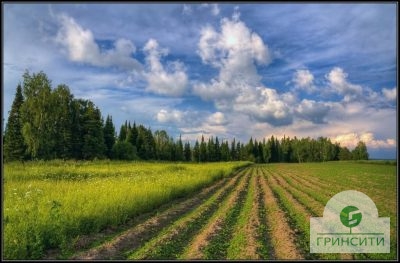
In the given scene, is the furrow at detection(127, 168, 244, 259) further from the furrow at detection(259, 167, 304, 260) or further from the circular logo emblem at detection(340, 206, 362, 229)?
the circular logo emblem at detection(340, 206, 362, 229)

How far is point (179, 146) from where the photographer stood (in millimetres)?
116375

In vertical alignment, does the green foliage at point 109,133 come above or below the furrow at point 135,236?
above

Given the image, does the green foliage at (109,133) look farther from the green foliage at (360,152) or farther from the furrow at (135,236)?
the green foliage at (360,152)

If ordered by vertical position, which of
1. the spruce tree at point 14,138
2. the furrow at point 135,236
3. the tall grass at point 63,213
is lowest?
the furrow at point 135,236

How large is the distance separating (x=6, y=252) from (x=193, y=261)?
385cm

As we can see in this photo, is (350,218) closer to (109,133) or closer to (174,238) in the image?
(174,238)

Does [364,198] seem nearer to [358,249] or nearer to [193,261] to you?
[358,249]

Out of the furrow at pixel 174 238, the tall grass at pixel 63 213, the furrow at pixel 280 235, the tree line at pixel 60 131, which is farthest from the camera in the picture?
the tree line at pixel 60 131

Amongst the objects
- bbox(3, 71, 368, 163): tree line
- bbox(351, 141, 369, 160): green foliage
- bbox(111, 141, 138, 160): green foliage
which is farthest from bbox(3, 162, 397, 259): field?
bbox(351, 141, 369, 160): green foliage

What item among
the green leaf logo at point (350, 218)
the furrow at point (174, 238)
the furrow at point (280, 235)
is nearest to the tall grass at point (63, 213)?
the furrow at point (174, 238)

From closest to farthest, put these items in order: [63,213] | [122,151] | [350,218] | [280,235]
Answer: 1. [63,213]
2. [280,235]
3. [350,218]
4. [122,151]

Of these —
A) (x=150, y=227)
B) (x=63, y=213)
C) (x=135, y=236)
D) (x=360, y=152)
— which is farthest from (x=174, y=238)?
(x=360, y=152)

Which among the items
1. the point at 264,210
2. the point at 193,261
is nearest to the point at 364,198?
the point at 264,210

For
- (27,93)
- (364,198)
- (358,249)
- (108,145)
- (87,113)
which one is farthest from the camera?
(108,145)
